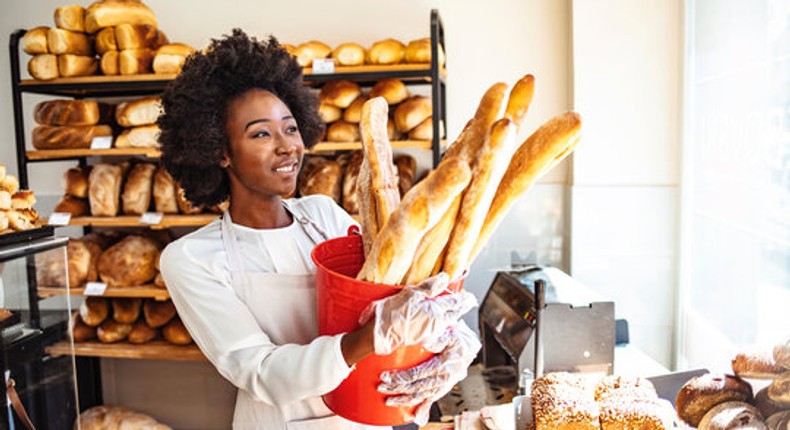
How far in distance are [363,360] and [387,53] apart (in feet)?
6.69

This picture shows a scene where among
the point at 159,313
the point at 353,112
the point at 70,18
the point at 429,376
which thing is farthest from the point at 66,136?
the point at 429,376

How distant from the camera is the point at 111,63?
2898mm

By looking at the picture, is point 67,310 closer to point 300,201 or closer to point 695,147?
point 300,201

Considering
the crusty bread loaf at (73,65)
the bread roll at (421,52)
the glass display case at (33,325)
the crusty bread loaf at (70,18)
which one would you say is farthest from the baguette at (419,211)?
the crusty bread loaf at (70,18)

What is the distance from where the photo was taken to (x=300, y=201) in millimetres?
1592

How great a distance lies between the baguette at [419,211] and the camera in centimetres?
80

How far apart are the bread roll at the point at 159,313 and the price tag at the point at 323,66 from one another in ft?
4.77

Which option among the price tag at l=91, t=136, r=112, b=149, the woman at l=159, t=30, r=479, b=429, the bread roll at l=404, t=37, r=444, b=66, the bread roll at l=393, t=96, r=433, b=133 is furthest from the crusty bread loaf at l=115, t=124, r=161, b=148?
the woman at l=159, t=30, r=479, b=429

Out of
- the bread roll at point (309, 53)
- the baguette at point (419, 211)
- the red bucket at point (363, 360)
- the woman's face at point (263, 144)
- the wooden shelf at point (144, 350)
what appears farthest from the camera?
the wooden shelf at point (144, 350)

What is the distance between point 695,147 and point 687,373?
1.48m

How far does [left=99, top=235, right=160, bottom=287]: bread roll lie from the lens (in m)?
3.01

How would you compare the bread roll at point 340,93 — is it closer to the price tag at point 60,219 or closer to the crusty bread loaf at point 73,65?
the crusty bread loaf at point 73,65

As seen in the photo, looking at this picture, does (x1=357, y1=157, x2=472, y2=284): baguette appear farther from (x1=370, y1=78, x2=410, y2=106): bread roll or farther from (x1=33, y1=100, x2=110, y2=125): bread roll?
(x1=33, y1=100, x2=110, y2=125): bread roll

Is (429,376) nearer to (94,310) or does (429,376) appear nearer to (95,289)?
(95,289)
